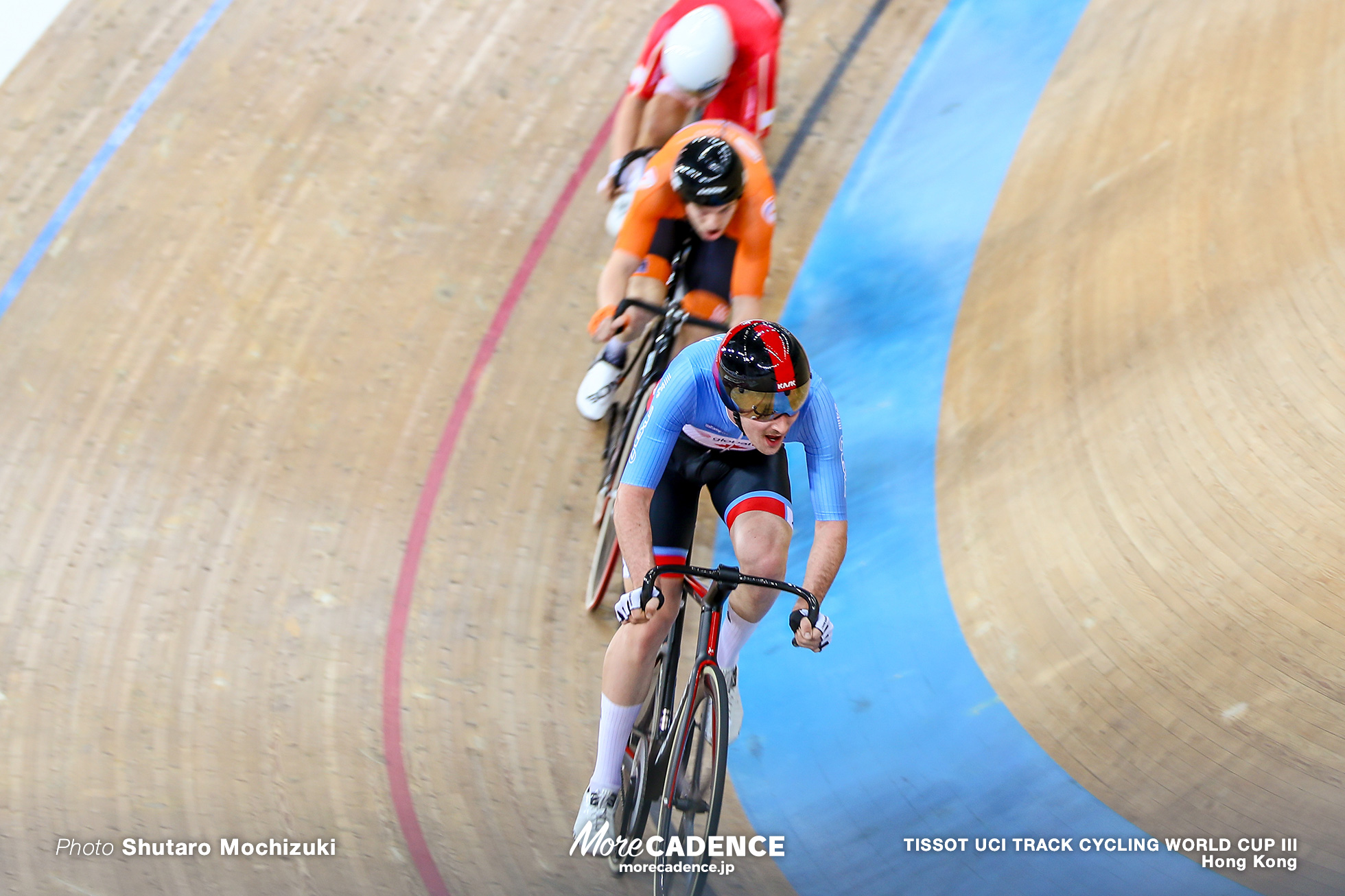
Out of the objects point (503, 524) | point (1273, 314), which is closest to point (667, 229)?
point (503, 524)

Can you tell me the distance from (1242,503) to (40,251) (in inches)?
189

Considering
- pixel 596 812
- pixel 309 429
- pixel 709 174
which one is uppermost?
pixel 709 174

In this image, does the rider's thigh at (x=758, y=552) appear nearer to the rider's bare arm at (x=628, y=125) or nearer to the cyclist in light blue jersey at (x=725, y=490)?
the cyclist in light blue jersey at (x=725, y=490)

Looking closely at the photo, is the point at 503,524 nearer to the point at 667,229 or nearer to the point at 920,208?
the point at 667,229

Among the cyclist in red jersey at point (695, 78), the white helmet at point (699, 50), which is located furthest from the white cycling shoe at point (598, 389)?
the white helmet at point (699, 50)

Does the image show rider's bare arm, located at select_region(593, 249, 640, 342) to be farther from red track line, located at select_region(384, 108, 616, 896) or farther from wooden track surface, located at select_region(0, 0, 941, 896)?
red track line, located at select_region(384, 108, 616, 896)

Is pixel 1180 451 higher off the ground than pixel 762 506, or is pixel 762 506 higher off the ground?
pixel 1180 451

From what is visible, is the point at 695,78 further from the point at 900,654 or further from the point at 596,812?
the point at 596,812

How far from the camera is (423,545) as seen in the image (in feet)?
11.5

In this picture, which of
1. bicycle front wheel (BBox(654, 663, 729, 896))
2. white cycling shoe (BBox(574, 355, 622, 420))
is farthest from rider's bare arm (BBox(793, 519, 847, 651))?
white cycling shoe (BBox(574, 355, 622, 420))

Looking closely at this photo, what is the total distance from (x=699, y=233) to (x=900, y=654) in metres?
1.51

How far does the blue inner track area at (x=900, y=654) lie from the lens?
8.77 ft

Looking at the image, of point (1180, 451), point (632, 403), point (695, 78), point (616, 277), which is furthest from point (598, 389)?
point (1180, 451)

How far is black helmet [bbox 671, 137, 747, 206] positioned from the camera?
276 cm
